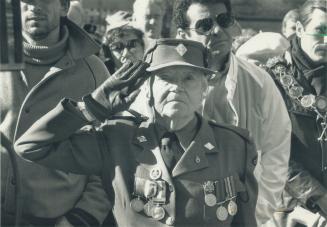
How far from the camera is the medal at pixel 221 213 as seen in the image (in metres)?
4.32

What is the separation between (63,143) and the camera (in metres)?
4.29

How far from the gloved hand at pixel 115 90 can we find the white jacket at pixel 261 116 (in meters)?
0.89

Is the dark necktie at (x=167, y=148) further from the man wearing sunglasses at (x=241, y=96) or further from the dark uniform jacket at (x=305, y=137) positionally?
the dark uniform jacket at (x=305, y=137)

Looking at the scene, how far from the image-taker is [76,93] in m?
4.99

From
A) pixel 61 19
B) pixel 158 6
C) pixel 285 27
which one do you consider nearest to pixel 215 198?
pixel 61 19

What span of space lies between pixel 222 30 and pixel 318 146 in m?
1.28

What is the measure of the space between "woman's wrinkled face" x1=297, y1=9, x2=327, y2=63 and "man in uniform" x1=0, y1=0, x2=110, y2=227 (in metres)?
1.48

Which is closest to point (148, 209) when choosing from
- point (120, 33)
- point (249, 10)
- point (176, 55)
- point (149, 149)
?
point (149, 149)

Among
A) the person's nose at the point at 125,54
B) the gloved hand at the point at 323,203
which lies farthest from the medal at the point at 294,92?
the person's nose at the point at 125,54

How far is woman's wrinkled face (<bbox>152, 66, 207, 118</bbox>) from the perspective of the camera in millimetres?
4266

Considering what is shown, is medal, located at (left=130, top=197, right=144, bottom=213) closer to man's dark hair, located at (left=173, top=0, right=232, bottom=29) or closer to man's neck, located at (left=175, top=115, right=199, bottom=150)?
man's neck, located at (left=175, top=115, right=199, bottom=150)

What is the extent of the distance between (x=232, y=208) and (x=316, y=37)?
6.14ft

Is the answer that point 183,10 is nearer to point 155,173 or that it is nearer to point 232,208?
point 155,173

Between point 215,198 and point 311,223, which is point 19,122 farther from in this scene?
point 311,223
